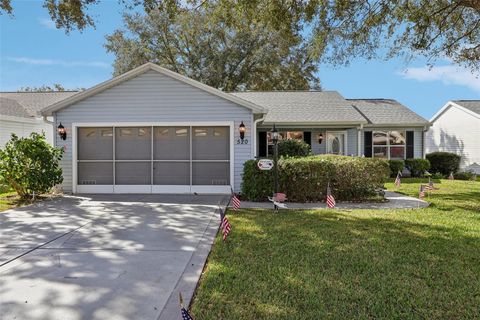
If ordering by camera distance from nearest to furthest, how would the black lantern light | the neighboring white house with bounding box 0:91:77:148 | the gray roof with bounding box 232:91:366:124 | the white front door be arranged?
the black lantern light
the gray roof with bounding box 232:91:366:124
the neighboring white house with bounding box 0:91:77:148
the white front door

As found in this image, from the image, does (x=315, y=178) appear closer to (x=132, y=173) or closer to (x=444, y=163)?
(x=132, y=173)

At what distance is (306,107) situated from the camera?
17109mm

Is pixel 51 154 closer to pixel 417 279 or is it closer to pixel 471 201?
pixel 417 279

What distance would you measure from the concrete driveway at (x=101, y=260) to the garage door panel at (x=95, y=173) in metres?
3.01

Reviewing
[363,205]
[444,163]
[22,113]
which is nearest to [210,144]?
[363,205]

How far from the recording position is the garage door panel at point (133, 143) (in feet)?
37.2

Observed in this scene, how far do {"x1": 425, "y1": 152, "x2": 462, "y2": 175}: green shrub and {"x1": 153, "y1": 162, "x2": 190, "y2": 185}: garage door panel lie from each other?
15320 mm

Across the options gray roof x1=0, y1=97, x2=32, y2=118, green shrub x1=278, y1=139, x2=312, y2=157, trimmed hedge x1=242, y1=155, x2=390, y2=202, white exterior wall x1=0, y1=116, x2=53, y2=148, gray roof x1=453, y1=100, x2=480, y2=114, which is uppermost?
gray roof x1=453, y1=100, x2=480, y2=114

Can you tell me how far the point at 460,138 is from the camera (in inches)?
908

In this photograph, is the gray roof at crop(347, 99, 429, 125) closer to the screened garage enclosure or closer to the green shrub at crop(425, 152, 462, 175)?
the green shrub at crop(425, 152, 462, 175)

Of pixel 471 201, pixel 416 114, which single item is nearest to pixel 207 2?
pixel 471 201

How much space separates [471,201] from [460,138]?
15.5m

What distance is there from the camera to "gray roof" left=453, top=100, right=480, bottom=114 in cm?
2196

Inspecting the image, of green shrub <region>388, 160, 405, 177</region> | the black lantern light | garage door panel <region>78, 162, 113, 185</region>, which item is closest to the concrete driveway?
garage door panel <region>78, 162, 113, 185</region>
